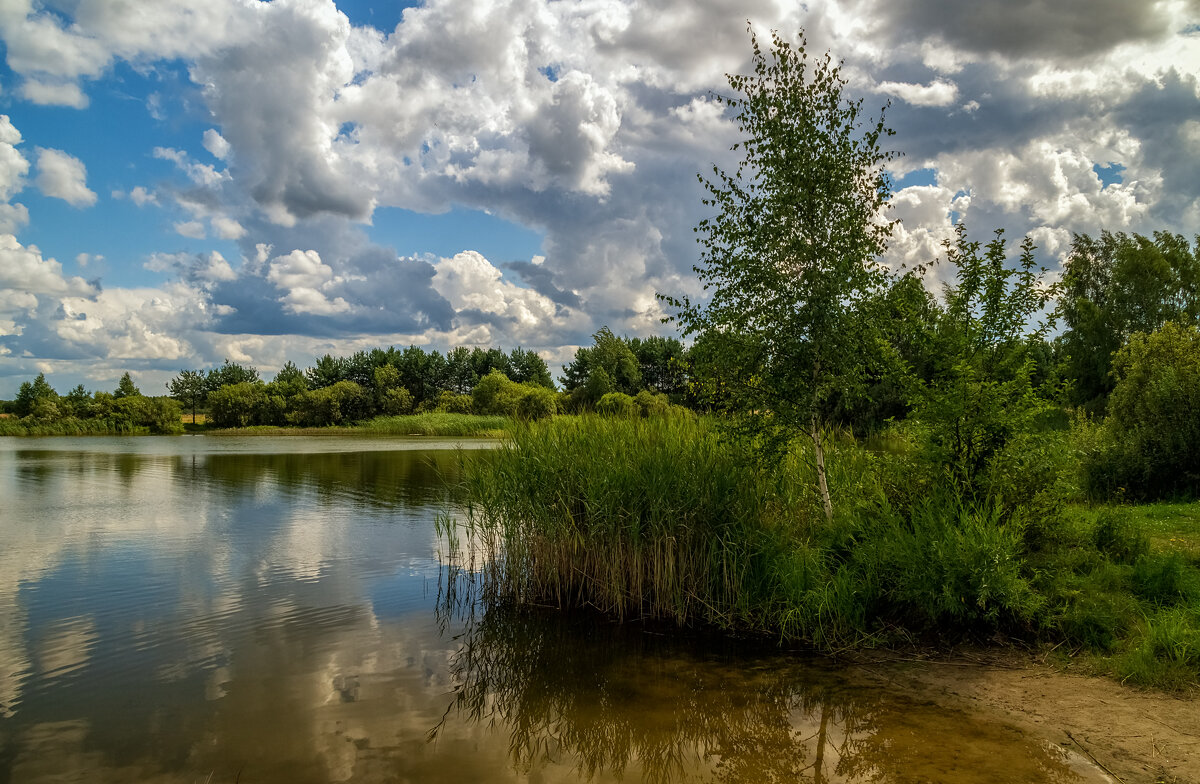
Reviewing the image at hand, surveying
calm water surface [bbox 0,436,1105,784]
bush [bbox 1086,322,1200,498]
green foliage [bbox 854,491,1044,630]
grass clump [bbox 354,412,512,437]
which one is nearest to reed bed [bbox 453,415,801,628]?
calm water surface [bbox 0,436,1105,784]

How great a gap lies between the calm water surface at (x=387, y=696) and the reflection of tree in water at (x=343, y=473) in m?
8.41

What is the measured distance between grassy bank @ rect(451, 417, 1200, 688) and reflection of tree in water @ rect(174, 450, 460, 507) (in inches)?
336

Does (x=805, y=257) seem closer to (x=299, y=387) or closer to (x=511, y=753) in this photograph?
(x=511, y=753)

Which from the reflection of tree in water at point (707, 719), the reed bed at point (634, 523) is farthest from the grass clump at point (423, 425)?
the reflection of tree in water at point (707, 719)

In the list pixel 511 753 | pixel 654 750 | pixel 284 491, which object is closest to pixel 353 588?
pixel 511 753

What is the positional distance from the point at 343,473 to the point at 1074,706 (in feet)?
102

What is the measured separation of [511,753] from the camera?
255 inches

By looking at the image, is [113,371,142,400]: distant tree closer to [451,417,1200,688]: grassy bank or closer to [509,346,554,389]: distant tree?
[509,346,554,389]: distant tree

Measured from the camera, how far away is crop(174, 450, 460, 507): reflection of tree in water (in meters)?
25.0

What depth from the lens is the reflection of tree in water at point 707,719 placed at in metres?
5.99

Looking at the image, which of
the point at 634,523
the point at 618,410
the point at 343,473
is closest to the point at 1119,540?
the point at 634,523

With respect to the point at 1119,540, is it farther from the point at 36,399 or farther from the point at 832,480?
the point at 36,399

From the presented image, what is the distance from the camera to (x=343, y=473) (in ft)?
107

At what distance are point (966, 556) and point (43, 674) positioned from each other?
1136 cm
